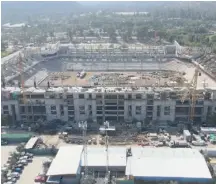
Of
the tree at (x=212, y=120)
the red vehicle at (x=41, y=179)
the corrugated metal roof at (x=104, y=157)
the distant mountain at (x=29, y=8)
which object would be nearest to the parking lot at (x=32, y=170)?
the red vehicle at (x=41, y=179)

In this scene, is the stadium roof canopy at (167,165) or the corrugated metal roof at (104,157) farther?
the corrugated metal roof at (104,157)

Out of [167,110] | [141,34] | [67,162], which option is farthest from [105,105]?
[141,34]

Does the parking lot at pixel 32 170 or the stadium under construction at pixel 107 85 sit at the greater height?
the stadium under construction at pixel 107 85

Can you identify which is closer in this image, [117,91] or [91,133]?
[91,133]

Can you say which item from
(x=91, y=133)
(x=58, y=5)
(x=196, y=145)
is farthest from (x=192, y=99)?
(x=58, y=5)

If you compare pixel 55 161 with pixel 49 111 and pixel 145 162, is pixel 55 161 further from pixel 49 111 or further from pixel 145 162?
pixel 49 111

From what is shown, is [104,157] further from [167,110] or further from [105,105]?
[167,110]

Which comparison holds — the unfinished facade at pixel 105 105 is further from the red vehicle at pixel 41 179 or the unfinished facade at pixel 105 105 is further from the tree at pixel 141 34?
the tree at pixel 141 34
